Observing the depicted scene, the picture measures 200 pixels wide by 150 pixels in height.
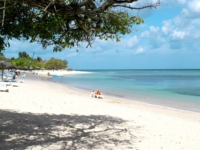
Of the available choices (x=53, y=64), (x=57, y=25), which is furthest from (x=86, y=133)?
(x=53, y=64)

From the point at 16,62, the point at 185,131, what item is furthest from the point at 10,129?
the point at 16,62

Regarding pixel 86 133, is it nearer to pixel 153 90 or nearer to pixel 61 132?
pixel 61 132

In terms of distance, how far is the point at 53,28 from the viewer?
18.3 ft

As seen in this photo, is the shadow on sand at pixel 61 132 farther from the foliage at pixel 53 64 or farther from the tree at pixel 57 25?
the foliage at pixel 53 64

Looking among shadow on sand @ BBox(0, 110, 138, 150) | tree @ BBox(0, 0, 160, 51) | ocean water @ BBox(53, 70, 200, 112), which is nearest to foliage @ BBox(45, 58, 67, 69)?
ocean water @ BBox(53, 70, 200, 112)

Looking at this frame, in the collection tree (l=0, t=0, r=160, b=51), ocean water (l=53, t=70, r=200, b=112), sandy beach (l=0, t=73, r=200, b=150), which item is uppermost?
tree (l=0, t=0, r=160, b=51)

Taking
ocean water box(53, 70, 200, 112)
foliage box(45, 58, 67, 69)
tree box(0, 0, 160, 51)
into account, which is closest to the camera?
tree box(0, 0, 160, 51)

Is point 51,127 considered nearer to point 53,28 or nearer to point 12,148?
point 12,148

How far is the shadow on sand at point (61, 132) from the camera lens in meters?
5.44

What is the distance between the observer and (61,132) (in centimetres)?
648

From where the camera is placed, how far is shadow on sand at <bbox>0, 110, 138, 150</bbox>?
17.8 ft

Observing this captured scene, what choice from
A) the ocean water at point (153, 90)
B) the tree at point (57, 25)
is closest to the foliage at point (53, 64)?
the ocean water at point (153, 90)

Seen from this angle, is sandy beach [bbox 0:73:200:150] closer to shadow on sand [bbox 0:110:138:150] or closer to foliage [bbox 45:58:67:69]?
shadow on sand [bbox 0:110:138:150]

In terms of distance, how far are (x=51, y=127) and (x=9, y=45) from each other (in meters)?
2.45
